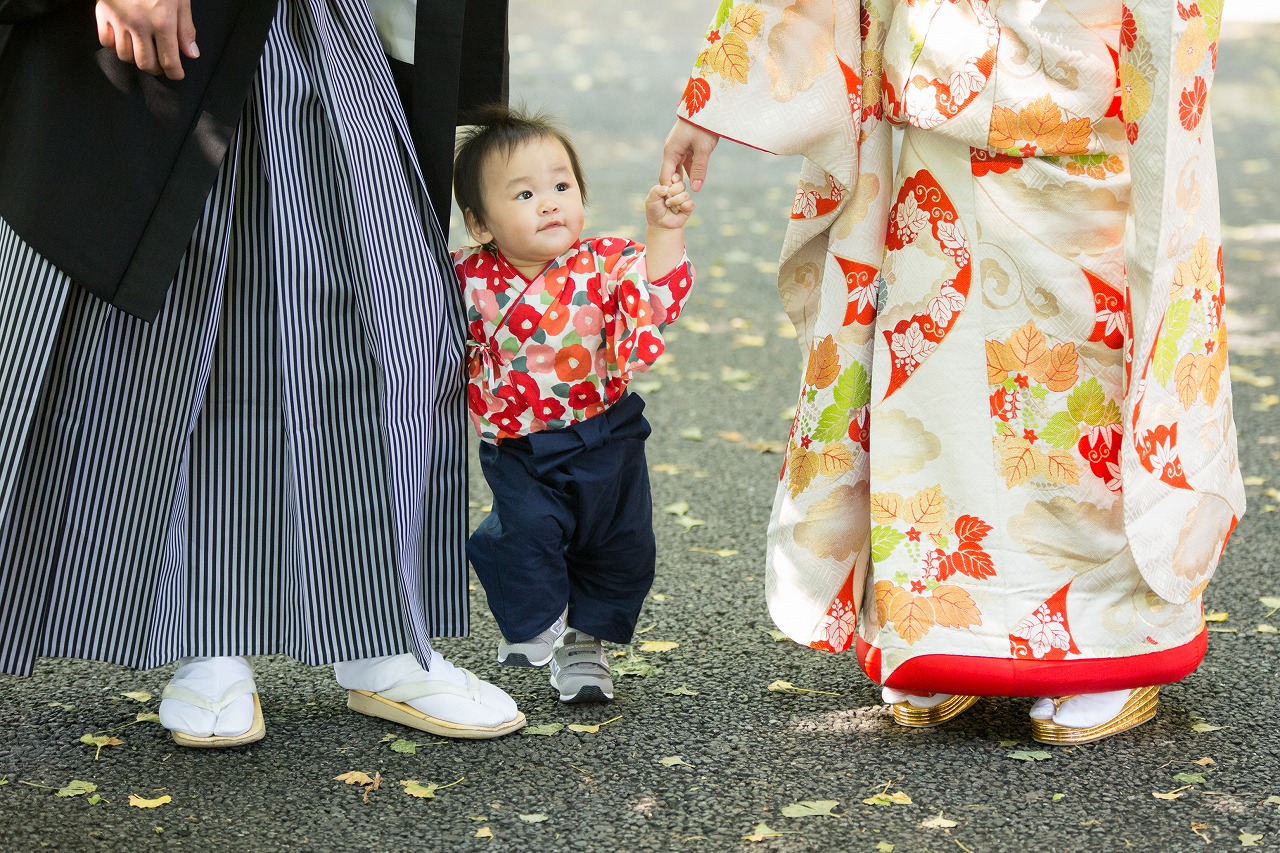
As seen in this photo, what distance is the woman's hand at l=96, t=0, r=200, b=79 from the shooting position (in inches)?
80.8

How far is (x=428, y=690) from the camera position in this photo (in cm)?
254

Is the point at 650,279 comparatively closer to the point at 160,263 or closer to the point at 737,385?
the point at 160,263

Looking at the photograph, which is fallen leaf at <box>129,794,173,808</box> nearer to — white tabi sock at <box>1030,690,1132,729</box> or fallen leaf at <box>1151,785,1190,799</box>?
white tabi sock at <box>1030,690,1132,729</box>

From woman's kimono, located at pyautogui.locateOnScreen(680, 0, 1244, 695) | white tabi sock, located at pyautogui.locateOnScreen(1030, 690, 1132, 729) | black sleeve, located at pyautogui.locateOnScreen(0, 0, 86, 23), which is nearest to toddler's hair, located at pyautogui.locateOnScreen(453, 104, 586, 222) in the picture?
woman's kimono, located at pyautogui.locateOnScreen(680, 0, 1244, 695)

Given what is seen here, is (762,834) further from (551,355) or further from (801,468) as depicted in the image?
(551,355)

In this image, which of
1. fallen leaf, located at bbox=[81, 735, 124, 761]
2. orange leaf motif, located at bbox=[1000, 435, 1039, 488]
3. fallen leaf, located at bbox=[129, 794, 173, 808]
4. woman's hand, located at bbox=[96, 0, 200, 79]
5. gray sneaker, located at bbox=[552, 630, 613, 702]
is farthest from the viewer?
gray sneaker, located at bbox=[552, 630, 613, 702]

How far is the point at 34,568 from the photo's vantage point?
7.72 ft

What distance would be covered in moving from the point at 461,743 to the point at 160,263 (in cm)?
97

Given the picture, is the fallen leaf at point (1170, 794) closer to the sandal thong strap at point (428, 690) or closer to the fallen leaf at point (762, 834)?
the fallen leaf at point (762, 834)

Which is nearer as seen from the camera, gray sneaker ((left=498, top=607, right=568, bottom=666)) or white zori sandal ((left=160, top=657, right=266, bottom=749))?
white zori sandal ((left=160, top=657, right=266, bottom=749))

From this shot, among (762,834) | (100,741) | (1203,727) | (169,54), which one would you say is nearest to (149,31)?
(169,54)

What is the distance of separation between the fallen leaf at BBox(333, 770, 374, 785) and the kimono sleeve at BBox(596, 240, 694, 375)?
0.80 m

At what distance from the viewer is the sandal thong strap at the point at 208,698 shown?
2492 mm

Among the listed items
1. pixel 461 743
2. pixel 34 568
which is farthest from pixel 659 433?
pixel 34 568
